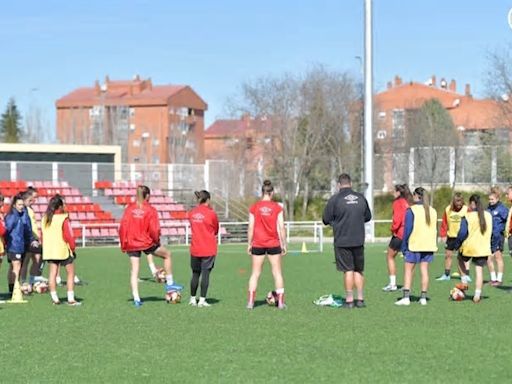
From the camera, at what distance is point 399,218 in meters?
18.8

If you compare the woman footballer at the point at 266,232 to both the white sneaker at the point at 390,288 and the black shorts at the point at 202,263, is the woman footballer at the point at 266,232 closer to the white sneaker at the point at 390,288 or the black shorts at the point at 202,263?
the black shorts at the point at 202,263

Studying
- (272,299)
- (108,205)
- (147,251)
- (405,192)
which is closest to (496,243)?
(405,192)

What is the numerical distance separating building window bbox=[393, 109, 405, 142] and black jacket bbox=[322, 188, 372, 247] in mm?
59274

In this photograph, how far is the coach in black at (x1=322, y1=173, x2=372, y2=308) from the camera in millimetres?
15547

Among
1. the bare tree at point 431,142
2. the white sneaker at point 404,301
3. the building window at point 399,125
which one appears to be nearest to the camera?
the white sneaker at point 404,301

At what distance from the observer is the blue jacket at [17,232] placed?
17688 mm

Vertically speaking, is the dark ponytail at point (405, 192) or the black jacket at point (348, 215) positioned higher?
the dark ponytail at point (405, 192)

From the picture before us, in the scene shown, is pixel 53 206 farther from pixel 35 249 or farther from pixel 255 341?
pixel 255 341

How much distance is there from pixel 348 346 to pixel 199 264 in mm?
5241

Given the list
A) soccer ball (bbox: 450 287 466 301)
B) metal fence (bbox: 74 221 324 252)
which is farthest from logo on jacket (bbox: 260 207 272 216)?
metal fence (bbox: 74 221 324 252)

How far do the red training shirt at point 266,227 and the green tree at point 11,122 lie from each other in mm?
83494

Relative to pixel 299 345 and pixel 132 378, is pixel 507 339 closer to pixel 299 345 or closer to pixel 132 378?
pixel 299 345

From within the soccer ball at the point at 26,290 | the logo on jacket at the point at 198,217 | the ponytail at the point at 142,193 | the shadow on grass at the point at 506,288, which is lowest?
the shadow on grass at the point at 506,288

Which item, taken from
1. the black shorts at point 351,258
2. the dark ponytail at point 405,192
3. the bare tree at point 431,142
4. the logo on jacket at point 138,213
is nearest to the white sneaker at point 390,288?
the dark ponytail at point 405,192
